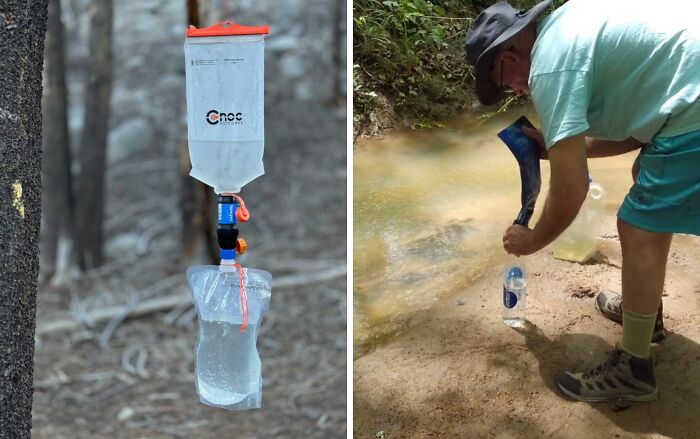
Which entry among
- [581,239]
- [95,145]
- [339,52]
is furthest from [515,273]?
[95,145]

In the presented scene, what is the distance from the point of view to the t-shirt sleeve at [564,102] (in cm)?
166

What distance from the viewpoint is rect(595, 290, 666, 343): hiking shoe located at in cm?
227

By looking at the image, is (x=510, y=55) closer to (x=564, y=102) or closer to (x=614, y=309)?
(x=564, y=102)

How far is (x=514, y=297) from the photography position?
2.39m

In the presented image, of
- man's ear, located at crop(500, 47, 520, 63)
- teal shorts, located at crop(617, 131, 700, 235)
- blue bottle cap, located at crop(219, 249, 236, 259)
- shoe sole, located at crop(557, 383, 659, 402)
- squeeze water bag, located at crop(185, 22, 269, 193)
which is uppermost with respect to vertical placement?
man's ear, located at crop(500, 47, 520, 63)

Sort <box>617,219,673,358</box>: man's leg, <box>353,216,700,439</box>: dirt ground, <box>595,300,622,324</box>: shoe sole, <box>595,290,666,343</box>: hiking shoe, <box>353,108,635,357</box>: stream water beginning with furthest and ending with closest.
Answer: <box>353,108,635,357</box>: stream water
<box>595,300,622,324</box>: shoe sole
<box>595,290,666,343</box>: hiking shoe
<box>353,216,700,439</box>: dirt ground
<box>617,219,673,358</box>: man's leg

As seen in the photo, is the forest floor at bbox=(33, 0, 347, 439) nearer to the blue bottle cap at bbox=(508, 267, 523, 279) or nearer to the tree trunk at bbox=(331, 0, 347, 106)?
the tree trunk at bbox=(331, 0, 347, 106)

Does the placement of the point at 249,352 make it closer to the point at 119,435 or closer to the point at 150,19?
the point at 119,435

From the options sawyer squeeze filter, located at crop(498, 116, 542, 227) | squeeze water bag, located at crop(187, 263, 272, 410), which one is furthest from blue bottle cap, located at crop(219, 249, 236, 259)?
sawyer squeeze filter, located at crop(498, 116, 542, 227)

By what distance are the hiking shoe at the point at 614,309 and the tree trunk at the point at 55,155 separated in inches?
84.6

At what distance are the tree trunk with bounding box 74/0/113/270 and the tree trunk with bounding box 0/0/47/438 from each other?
1.63m

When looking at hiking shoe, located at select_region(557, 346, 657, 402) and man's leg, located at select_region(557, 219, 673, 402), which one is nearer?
man's leg, located at select_region(557, 219, 673, 402)

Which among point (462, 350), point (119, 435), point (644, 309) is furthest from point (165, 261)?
point (644, 309)

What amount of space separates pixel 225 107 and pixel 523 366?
4.22 feet
